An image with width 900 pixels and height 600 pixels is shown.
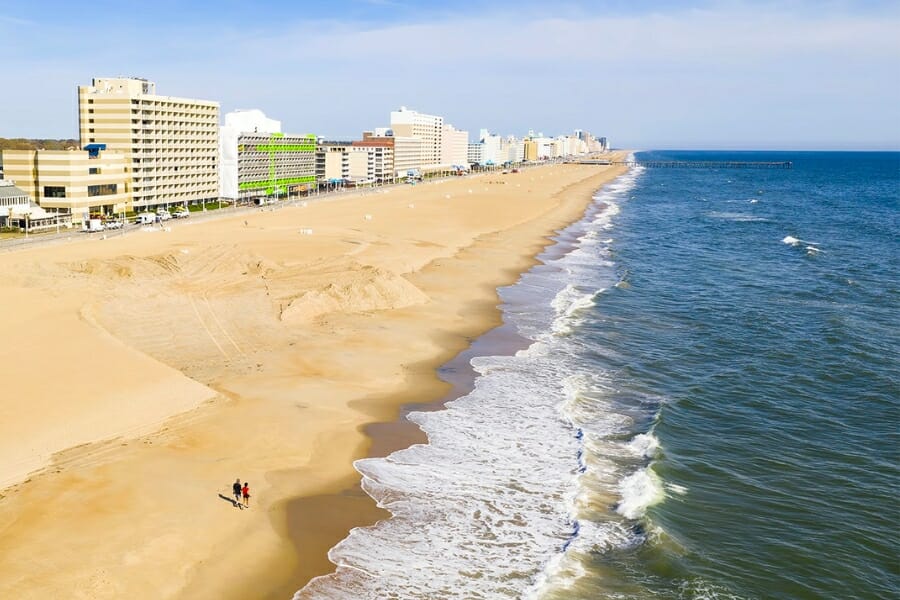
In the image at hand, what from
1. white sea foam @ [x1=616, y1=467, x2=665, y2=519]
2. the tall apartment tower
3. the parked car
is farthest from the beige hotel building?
white sea foam @ [x1=616, y1=467, x2=665, y2=519]

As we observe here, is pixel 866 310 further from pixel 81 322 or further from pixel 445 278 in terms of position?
pixel 81 322

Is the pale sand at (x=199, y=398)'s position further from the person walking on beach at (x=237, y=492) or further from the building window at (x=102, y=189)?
the building window at (x=102, y=189)

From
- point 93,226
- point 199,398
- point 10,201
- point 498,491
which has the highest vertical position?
point 10,201

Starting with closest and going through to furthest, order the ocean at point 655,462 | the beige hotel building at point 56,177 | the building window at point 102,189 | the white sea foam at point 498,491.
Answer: the white sea foam at point 498,491, the ocean at point 655,462, the beige hotel building at point 56,177, the building window at point 102,189

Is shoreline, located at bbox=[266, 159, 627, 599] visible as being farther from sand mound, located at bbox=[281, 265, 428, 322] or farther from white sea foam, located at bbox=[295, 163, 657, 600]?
sand mound, located at bbox=[281, 265, 428, 322]

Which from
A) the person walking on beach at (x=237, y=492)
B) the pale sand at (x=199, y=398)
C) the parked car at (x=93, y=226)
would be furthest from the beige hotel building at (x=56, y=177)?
the person walking on beach at (x=237, y=492)

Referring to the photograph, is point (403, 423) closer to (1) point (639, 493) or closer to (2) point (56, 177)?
(1) point (639, 493)

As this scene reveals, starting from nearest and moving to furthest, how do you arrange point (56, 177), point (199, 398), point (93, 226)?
point (199, 398)
point (93, 226)
point (56, 177)

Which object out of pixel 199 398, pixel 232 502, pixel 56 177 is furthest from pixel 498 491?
pixel 56 177
